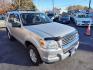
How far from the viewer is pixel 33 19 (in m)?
6.43

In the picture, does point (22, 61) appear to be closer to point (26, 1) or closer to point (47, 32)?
point (47, 32)

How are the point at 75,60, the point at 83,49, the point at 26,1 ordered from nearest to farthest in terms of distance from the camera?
1. the point at 75,60
2. the point at 83,49
3. the point at 26,1

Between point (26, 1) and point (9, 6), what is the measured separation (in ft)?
17.6

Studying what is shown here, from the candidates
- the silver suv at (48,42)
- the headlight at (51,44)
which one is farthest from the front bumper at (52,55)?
the headlight at (51,44)

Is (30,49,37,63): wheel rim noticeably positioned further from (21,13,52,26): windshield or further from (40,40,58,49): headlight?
(21,13,52,26): windshield

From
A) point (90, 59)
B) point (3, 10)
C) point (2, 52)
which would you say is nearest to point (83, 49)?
point (90, 59)

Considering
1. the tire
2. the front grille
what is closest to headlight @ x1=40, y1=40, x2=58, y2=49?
the front grille

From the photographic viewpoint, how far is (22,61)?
5.75 meters

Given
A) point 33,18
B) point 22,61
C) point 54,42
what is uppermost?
point 33,18

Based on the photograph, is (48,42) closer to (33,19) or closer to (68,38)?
(68,38)

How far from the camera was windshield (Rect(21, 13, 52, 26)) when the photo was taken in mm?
6146

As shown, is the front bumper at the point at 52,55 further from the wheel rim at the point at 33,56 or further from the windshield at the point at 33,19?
the windshield at the point at 33,19

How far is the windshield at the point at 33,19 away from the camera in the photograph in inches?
242

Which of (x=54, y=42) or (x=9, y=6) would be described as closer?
(x=54, y=42)
